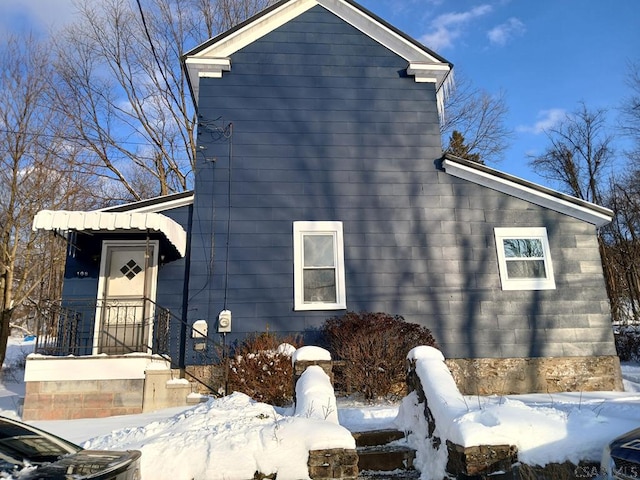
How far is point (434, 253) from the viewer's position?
986cm

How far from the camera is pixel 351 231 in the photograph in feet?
32.3

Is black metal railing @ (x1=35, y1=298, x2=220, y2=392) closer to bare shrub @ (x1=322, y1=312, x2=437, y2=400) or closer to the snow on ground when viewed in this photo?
bare shrub @ (x1=322, y1=312, x2=437, y2=400)

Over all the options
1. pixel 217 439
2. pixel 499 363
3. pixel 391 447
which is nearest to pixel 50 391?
pixel 217 439

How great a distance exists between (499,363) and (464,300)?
4.42ft

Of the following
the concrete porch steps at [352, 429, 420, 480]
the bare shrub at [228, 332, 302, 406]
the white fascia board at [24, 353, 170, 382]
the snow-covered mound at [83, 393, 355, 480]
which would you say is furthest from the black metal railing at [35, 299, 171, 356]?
the concrete porch steps at [352, 429, 420, 480]

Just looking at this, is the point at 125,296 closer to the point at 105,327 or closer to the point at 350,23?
the point at 105,327

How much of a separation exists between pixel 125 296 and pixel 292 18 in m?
7.03

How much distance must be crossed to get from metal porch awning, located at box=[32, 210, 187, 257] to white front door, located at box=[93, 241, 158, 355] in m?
0.67

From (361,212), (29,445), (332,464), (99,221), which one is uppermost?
(361,212)

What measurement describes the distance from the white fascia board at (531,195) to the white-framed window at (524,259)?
1.92 ft

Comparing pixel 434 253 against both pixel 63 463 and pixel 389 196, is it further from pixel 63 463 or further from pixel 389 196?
Answer: pixel 63 463

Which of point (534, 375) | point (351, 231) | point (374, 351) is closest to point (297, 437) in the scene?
point (374, 351)

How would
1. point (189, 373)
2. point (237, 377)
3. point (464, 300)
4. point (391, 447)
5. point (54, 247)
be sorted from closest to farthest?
point (391, 447) < point (237, 377) < point (189, 373) < point (464, 300) < point (54, 247)

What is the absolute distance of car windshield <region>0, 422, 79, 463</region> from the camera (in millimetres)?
2836
